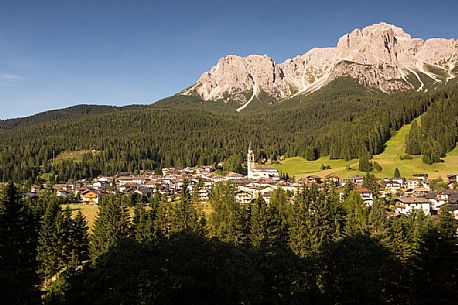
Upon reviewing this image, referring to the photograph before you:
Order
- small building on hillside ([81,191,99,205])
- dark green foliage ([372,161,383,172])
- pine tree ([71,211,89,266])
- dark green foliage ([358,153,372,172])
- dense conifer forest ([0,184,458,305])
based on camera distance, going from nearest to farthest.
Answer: dense conifer forest ([0,184,458,305]), pine tree ([71,211,89,266]), small building on hillside ([81,191,99,205]), dark green foliage ([372,161,383,172]), dark green foliage ([358,153,372,172])

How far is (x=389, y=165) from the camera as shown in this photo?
13512cm

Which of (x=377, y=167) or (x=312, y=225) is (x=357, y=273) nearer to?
(x=312, y=225)

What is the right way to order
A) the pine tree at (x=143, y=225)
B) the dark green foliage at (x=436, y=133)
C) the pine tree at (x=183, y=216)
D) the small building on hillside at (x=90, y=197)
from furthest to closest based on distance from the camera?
the dark green foliage at (x=436, y=133) < the small building on hillside at (x=90, y=197) < the pine tree at (x=183, y=216) < the pine tree at (x=143, y=225)

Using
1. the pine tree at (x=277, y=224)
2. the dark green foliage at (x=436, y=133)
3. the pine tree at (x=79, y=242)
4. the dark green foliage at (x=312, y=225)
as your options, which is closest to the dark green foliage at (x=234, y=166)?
the dark green foliage at (x=436, y=133)

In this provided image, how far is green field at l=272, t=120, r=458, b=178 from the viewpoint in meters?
126

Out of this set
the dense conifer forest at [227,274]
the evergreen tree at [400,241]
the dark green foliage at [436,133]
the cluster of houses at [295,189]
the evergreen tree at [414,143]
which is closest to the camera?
the dense conifer forest at [227,274]

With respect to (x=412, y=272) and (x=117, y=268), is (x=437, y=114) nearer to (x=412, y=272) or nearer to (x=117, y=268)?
(x=412, y=272)

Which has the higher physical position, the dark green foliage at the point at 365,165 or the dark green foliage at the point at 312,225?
the dark green foliage at the point at 365,165

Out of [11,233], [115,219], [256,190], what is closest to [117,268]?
[11,233]

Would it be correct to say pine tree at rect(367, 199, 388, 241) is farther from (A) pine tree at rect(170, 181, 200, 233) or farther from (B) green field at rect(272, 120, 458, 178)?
(B) green field at rect(272, 120, 458, 178)

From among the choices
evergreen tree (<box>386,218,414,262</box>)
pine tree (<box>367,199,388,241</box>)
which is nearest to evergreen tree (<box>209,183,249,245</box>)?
pine tree (<box>367,199,388,241</box>)

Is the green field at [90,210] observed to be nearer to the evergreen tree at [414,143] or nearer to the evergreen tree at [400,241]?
the evergreen tree at [400,241]

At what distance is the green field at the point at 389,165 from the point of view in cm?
12565

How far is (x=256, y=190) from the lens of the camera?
112m
